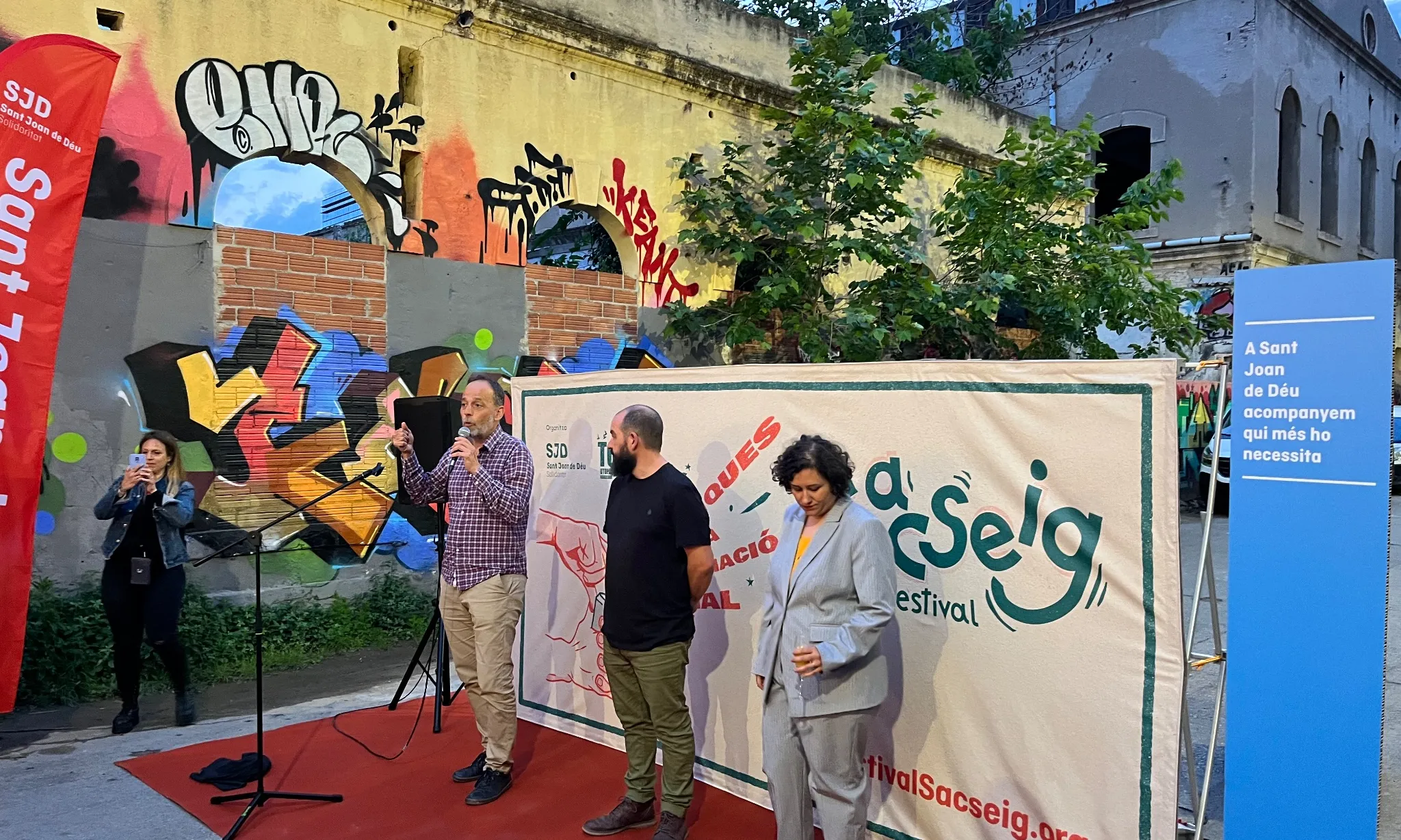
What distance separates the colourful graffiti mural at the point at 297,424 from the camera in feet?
25.2

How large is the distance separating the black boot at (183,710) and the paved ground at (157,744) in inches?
2.7

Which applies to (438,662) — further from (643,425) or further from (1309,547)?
(1309,547)

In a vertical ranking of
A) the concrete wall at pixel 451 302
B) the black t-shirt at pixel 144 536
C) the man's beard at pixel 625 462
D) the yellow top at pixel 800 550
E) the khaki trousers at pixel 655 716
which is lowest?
the khaki trousers at pixel 655 716

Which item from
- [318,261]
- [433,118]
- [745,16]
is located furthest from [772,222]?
[318,261]

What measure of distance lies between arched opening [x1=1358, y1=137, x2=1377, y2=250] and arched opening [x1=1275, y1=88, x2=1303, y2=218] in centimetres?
505

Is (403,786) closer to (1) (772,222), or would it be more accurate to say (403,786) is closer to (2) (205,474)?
(2) (205,474)

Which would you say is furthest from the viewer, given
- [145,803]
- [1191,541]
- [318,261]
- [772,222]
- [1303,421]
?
[1191,541]

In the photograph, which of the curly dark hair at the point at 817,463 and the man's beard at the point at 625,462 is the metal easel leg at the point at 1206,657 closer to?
the curly dark hair at the point at 817,463

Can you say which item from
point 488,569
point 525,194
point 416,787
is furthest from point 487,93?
point 416,787

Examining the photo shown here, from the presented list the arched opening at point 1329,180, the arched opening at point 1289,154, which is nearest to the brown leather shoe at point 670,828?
the arched opening at point 1289,154

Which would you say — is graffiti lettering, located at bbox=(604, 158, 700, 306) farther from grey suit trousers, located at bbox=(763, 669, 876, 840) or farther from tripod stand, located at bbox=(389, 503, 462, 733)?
grey suit trousers, located at bbox=(763, 669, 876, 840)

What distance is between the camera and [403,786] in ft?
17.3

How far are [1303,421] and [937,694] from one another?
1674 mm

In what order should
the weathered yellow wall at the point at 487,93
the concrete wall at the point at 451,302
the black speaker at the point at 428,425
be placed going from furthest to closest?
the concrete wall at the point at 451,302 < the weathered yellow wall at the point at 487,93 < the black speaker at the point at 428,425
